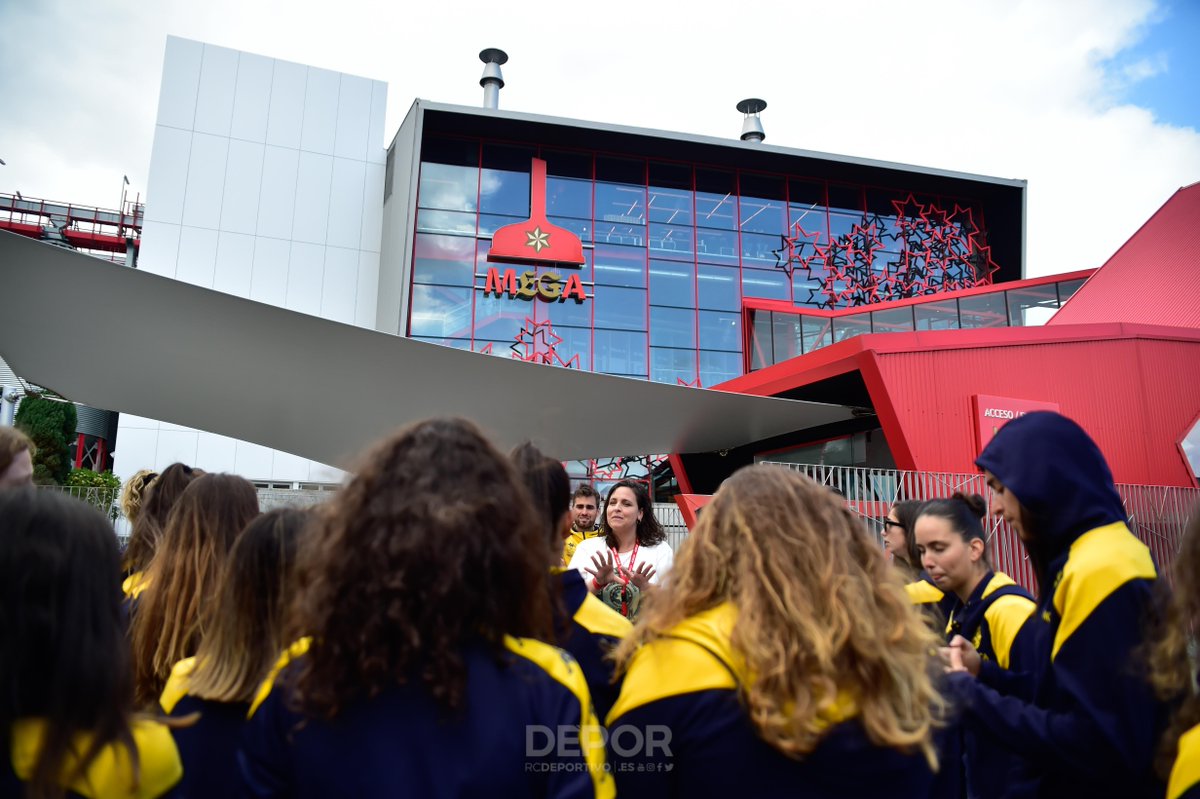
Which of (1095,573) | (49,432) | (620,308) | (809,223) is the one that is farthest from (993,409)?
(49,432)

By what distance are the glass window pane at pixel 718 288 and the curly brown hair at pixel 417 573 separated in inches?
714

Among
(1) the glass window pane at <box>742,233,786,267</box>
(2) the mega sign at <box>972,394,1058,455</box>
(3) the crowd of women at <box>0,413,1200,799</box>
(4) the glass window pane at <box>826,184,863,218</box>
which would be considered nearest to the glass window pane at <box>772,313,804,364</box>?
(2) the mega sign at <box>972,394,1058,455</box>

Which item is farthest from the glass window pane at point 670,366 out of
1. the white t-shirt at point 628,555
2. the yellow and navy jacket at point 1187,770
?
the yellow and navy jacket at point 1187,770

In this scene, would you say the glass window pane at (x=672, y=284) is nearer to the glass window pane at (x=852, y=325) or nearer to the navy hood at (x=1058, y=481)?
the glass window pane at (x=852, y=325)

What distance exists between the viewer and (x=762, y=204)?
2030cm

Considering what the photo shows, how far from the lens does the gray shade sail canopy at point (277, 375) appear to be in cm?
520

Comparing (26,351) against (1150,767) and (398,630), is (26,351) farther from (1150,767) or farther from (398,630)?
(1150,767)

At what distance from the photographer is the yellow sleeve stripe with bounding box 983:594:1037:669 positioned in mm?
2146

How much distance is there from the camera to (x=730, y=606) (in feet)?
4.26

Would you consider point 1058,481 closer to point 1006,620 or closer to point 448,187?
point 1006,620

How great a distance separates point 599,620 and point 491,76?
20.8 meters

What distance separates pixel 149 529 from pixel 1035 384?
9384 millimetres

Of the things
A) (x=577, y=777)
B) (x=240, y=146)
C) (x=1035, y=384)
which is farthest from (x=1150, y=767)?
(x=240, y=146)

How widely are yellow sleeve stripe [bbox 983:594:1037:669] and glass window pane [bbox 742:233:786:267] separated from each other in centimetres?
1788
